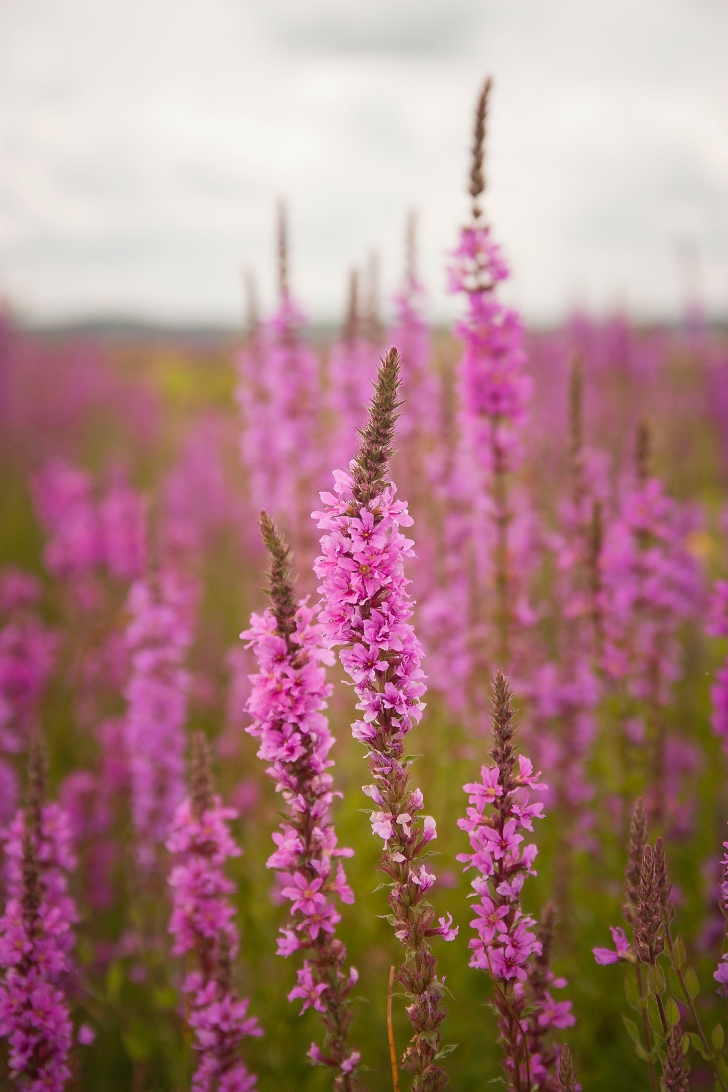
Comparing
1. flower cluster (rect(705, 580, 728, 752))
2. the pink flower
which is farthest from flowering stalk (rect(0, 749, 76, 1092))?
flower cluster (rect(705, 580, 728, 752))

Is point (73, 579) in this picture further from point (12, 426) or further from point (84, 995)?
point (12, 426)

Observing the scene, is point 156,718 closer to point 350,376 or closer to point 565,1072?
point 350,376

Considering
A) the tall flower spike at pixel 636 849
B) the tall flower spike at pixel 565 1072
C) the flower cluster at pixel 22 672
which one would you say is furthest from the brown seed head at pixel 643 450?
the flower cluster at pixel 22 672

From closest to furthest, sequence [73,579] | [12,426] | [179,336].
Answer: [73,579], [12,426], [179,336]

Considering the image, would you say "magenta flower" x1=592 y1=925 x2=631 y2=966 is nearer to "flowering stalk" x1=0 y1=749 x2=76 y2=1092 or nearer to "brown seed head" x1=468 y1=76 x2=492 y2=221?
"flowering stalk" x1=0 y1=749 x2=76 y2=1092

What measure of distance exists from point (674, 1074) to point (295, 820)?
4.95 feet

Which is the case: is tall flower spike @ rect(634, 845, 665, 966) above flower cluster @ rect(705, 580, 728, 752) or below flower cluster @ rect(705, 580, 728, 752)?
below

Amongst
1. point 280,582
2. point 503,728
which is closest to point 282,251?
point 280,582

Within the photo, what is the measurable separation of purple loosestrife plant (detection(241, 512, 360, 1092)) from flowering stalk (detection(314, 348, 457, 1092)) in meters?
0.14

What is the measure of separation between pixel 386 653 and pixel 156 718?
3344 millimetres

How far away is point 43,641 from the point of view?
6.43 meters

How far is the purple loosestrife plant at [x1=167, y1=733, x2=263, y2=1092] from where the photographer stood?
9.49 ft

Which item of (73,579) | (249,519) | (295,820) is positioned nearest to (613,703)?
(295,820)

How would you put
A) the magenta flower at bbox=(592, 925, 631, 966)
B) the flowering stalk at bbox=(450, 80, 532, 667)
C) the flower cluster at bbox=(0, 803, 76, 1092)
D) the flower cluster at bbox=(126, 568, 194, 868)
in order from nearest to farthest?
the magenta flower at bbox=(592, 925, 631, 966) → the flower cluster at bbox=(0, 803, 76, 1092) → the flowering stalk at bbox=(450, 80, 532, 667) → the flower cluster at bbox=(126, 568, 194, 868)
